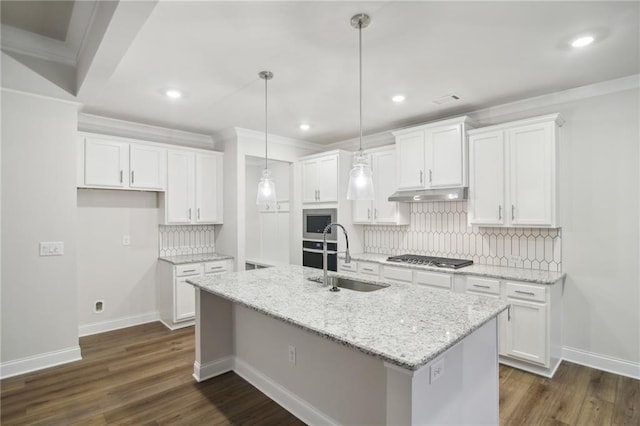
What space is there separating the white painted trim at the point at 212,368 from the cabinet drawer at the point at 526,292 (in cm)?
262

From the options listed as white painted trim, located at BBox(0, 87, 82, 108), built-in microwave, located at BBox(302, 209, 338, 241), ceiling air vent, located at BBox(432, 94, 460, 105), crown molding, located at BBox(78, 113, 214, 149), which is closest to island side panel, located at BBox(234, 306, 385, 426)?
built-in microwave, located at BBox(302, 209, 338, 241)

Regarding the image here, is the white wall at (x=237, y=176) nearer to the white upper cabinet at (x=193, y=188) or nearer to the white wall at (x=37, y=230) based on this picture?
the white upper cabinet at (x=193, y=188)

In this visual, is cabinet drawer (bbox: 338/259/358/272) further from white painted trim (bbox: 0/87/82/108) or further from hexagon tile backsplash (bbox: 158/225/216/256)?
white painted trim (bbox: 0/87/82/108)

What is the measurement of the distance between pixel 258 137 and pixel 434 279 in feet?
9.75

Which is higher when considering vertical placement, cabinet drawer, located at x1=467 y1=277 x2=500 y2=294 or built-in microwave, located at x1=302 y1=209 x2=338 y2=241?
built-in microwave, located at x1=302 y1=209 x2=338 y2=241

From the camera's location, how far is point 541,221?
3121 millimetres

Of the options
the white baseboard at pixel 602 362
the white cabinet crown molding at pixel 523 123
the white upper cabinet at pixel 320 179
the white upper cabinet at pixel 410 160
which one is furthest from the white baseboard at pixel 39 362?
the white baseboard at pixel 602 362

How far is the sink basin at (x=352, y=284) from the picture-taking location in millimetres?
2547

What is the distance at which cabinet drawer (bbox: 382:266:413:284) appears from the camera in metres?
3.74

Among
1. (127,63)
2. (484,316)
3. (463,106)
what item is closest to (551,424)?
(484,316)

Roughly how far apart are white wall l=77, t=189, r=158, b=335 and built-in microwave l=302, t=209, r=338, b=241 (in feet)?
6.77

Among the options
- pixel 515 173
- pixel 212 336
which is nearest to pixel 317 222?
pixel 212 336

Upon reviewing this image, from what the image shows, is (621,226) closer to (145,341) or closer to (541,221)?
(541,221)

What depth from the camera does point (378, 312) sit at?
1.84 meters
